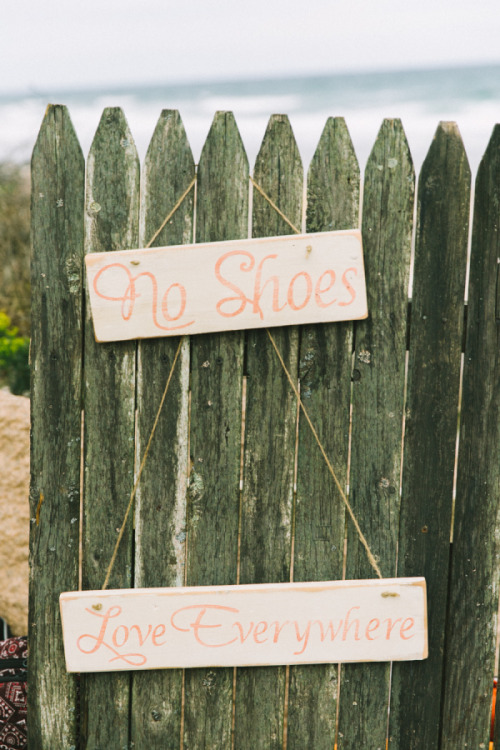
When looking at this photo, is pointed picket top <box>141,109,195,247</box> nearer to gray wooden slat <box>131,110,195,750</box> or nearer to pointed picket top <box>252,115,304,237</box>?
gray wooden slat <box>131,110,195,750</box>

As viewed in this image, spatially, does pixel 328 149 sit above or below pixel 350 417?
above

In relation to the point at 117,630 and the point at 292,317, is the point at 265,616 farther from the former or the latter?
the point at 292,317

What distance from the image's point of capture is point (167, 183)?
1.89m

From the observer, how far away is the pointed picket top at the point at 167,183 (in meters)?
1.87

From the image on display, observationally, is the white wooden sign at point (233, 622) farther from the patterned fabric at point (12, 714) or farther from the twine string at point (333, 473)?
the patterned fabric at point (12, 714)

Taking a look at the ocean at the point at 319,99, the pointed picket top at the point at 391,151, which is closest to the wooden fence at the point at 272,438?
the pointed picket top at the point at 391,151

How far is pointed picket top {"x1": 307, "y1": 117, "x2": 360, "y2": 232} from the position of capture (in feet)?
6.18

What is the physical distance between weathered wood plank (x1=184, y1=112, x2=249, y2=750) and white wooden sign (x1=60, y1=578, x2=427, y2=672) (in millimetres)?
74

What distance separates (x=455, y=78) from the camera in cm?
1789

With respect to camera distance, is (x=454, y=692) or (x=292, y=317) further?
(x=454, y=692)

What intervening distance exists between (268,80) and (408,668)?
2036cm

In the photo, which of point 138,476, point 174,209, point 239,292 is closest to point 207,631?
point 138,476

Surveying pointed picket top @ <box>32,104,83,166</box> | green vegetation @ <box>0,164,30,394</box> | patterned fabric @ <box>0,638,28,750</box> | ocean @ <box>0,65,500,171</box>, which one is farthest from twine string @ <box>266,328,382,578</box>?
ocean @ <box>0,65,500,171</box>

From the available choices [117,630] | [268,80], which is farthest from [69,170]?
[268,80]
